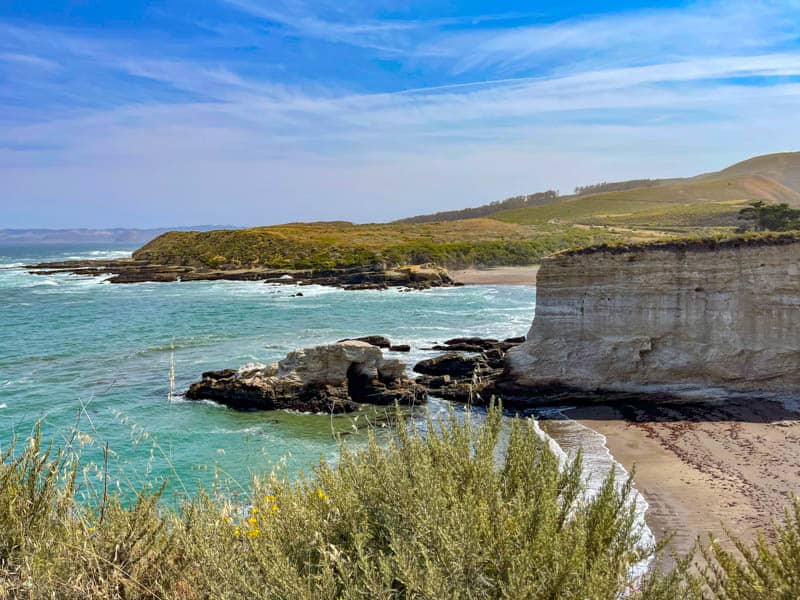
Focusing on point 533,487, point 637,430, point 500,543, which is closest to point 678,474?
point 637,430

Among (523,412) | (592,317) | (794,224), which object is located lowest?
(523,412)

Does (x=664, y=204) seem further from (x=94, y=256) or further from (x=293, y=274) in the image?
(x=94, y=256)

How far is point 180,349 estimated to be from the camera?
34.2 meters

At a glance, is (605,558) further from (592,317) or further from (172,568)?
(592,317)

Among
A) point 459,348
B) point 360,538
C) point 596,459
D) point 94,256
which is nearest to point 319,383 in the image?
point 459,348

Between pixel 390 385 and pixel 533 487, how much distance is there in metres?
18.0

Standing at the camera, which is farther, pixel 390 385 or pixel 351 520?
pixel 390 385

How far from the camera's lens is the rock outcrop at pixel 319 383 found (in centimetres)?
2308

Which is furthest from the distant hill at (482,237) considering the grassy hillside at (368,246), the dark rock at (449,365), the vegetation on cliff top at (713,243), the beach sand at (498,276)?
the vegetation on cliff top at (713,243)

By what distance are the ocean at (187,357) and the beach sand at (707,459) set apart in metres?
0.77

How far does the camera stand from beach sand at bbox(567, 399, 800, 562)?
12789 mm

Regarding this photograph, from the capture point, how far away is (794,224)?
41.4 meters

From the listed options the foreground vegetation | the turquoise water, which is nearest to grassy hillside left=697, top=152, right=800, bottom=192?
the turquoise water

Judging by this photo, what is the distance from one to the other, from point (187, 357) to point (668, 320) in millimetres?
23082
